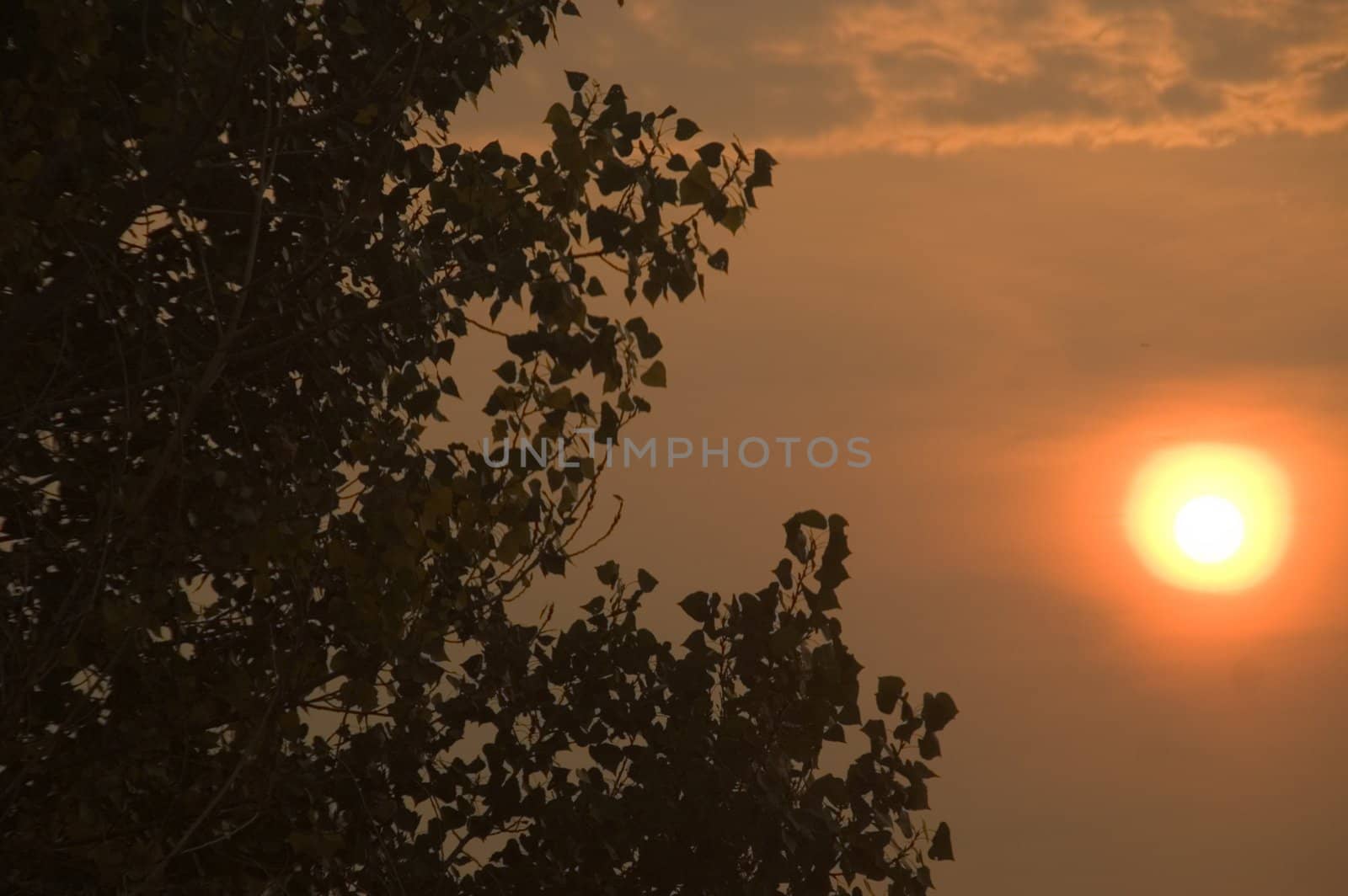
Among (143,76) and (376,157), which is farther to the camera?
(143,76)

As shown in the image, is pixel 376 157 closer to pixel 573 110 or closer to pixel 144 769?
pixel 573 110

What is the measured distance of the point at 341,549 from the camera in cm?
527

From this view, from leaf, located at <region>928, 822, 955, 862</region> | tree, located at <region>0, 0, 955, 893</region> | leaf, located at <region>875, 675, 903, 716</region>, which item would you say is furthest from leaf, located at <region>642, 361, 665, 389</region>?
leaf, located at <region>928, 822, 955, 862</region>

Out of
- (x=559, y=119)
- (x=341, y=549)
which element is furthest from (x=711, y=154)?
Answer: (x=341, y=549)

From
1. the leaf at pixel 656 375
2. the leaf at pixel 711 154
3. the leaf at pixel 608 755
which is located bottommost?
the leaf at pixel 608 755

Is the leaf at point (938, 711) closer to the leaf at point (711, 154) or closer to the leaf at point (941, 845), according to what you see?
the leaf at point (941, 845)

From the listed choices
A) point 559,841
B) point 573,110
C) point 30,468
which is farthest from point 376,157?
point 559,841

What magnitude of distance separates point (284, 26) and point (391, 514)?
2.72m

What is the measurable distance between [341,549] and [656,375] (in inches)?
56.0

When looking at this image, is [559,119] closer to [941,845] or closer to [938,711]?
[938,711]

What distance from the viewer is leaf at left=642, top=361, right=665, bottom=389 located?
5.60 metres

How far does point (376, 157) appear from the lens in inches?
215

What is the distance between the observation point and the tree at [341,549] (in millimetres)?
5266

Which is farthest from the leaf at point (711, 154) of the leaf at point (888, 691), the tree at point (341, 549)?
the leaf at point (888, 691)
